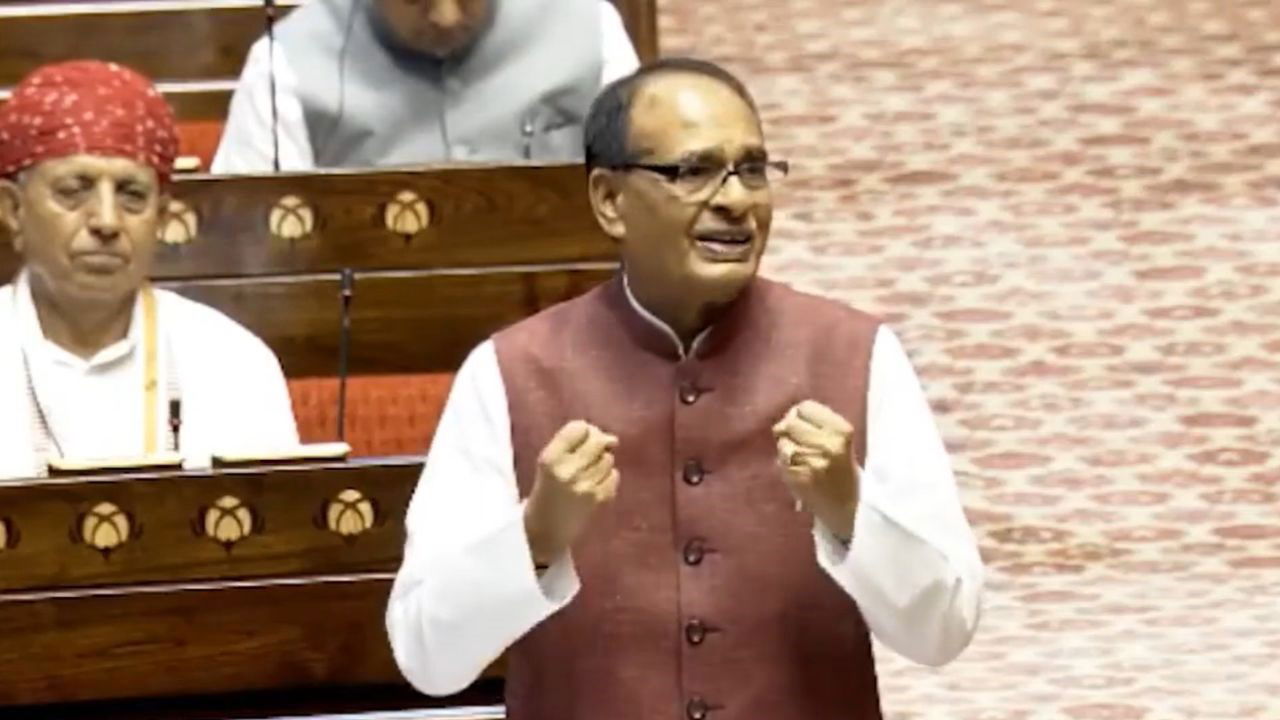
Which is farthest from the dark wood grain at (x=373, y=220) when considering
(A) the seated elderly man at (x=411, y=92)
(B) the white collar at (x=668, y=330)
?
(B) the white collar at (x=668, y=330)

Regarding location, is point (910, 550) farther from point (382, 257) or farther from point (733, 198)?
point (382, 257)

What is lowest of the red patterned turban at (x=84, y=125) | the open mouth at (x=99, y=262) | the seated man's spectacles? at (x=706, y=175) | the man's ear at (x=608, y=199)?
the open mouth at (x=99, y=262)

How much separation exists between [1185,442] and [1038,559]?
0.47m

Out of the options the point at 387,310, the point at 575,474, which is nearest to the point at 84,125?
the point at 387,310

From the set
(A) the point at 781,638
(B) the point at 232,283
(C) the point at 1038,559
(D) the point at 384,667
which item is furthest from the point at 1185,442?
(A) the point at 781,638

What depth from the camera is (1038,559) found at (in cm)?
429

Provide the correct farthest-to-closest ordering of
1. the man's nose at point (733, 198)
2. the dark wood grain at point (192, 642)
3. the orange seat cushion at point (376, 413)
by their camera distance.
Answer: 1. the orange seat cushion at point (376, 413)
2. the dark wood grain at point (192, 642)
3. the man's nose at point (733, 198)

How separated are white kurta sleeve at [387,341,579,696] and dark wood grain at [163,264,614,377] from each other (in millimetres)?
1529

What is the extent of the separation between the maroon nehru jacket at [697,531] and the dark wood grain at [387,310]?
1.50 metres

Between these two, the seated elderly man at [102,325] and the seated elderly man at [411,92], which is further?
the seated elderly man at [411,92]

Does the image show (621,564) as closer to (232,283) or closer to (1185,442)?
(232,283)

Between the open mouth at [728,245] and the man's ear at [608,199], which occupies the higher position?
the man's ear at [608,199]

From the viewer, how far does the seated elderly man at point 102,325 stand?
3143 millimetres

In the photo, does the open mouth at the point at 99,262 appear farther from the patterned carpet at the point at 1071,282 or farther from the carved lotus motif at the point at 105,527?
the patterned carpet at the point at 1071,282
